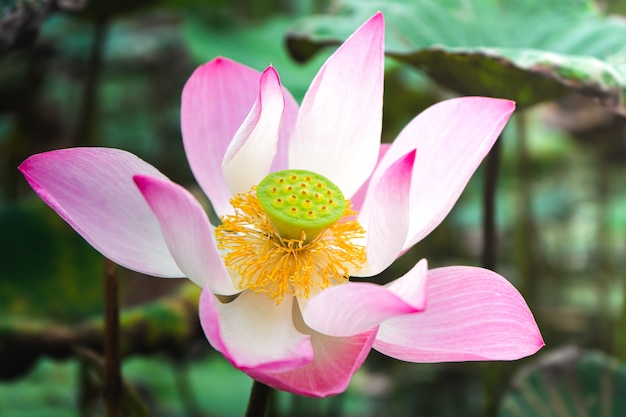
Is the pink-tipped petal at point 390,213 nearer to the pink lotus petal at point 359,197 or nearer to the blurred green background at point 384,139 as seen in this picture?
the pink lotus petal at point 359,197

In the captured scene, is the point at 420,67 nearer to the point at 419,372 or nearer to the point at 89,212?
the point at 89,212

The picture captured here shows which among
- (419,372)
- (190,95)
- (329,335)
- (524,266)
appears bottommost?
(419,372)

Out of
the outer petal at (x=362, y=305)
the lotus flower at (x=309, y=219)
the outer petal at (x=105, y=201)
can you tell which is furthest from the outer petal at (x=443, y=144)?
the outer petal at (x=105, y=201)

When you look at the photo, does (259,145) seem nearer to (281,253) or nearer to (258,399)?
(281,253)

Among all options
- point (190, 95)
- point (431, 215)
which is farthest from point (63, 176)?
point (431, 215)

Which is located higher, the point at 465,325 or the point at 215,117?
the point at 215,117

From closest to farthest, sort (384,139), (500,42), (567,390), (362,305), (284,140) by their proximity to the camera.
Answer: (362,305) < (284,140) < (567,390) < (500,42) < (384,139)

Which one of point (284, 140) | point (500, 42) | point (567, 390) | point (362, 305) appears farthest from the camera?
point (500, 42)

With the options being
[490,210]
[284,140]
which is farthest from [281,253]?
[490,210]
